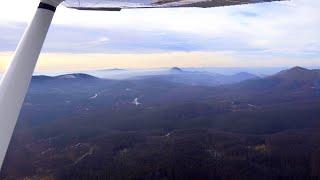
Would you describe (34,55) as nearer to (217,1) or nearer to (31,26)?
(31,26)

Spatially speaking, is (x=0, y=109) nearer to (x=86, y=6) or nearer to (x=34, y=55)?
(x=34, y=55)

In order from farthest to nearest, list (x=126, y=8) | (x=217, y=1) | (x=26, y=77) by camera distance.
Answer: (x=126, y=8) → (x=217, y=1) → (x=26, y=77)

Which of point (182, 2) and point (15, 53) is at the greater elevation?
point (182, 2)

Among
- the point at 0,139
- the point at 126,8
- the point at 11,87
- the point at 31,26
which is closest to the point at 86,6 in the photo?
the point at 126,8

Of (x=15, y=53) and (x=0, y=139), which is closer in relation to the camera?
(x=0, y=139)

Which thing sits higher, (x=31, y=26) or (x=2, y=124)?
(x=31, y=26)

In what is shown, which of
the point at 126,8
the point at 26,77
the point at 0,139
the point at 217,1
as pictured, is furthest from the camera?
the point at 126,8

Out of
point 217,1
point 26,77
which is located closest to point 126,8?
point 217,1

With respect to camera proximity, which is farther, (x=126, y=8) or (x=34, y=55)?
(x=126, y=8)

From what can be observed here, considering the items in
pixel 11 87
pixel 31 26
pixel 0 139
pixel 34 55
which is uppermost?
pixel 31 26
